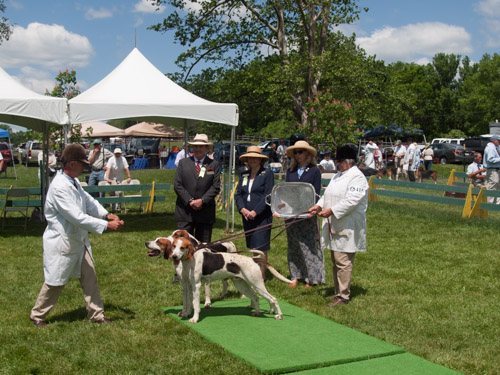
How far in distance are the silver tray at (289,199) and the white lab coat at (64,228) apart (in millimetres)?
2462

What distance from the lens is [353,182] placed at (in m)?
6.59

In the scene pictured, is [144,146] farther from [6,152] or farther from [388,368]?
[388,368]

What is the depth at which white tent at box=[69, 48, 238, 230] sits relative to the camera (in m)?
11.4

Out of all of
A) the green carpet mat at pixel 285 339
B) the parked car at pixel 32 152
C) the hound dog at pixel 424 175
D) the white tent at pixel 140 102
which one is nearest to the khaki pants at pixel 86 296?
the green carpet mat at pixel 285 339

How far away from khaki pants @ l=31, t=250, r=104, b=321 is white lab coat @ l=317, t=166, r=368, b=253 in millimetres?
2745

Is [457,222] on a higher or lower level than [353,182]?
lower

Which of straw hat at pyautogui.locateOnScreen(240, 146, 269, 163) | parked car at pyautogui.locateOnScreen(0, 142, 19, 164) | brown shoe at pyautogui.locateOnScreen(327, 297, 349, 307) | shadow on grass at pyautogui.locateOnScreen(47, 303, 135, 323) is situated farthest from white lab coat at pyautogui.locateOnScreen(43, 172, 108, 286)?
parked car at pyautogui.locateOnScreen(0, 142, 19, 164)

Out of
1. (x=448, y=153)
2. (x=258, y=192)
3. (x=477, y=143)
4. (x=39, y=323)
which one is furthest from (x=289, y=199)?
(x=448, y=153)

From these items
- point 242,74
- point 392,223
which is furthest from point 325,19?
point 392,223

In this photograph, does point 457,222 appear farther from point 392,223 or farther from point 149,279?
point 149,279

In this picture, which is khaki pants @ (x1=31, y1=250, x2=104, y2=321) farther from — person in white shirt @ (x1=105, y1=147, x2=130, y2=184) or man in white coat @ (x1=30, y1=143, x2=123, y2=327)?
person in white shirt @ (x1=105, y1=147, x2=130, y2=184)

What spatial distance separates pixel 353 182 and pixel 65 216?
317 centimetres

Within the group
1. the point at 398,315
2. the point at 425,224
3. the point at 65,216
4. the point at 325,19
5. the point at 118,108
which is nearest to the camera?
the point at 65,216

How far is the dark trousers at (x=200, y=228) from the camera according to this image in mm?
8109
